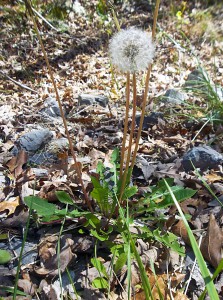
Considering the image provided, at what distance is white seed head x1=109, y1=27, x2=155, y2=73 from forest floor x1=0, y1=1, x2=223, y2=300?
548mm

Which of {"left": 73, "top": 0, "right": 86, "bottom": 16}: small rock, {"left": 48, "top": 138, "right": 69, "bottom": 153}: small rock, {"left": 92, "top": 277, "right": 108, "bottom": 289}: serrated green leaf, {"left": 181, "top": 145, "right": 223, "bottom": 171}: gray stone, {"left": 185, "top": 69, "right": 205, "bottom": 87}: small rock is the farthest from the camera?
{"left": 73, "top": 0, "right": 86, "bottom": 16}: small rock

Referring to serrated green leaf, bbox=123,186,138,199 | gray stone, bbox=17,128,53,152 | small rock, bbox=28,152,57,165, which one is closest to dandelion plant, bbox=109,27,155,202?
serrated green leaf, bbox=123,186,138,199

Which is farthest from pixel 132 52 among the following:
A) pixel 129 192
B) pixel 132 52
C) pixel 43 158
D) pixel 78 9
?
pixel 78 9

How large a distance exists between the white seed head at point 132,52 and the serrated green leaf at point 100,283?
967 millimetres

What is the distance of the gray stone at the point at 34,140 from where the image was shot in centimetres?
309

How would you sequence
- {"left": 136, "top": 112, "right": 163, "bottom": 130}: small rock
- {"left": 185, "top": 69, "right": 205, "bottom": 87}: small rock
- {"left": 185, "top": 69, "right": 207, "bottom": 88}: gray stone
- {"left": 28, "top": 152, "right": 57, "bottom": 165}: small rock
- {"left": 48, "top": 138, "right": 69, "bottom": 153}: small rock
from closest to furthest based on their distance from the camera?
{"left": 28, "top": 152, "right": 57, "bottom": 165}: small rock
{"left": 48, "top": 138, "right": 69, "bottom": 153}: small rock
{"left": 136, "top": 112, "right": 163, "bottom": 130}: small rock
{"left": 185, "top": 69, "right": 207, "bottom": 88}: gray stone
{"left": 185, "top": 69, "right": 205, "bottom": 87}: small rock

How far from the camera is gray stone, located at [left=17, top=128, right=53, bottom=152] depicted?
10.2 ft

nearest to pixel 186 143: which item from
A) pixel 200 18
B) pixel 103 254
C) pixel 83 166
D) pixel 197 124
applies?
pixel 197 124

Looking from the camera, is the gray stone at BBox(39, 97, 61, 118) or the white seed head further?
the gray stone at BBox(39, 97, 61, 118)

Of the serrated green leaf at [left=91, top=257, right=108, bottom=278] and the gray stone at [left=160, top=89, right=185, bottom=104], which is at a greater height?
the gray stone at [left=160, top=89, right=185, bottom=104]

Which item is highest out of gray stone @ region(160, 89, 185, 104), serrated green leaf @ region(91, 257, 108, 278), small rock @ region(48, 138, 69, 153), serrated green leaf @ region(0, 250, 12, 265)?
gray stone @ region(160, 89, 185, 104)

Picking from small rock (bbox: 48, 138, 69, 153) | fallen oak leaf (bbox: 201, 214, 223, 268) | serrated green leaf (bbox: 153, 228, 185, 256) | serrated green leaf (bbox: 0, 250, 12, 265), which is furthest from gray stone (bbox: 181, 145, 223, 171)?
serrated green leaf (bbox: 0, 250, 12, 265)

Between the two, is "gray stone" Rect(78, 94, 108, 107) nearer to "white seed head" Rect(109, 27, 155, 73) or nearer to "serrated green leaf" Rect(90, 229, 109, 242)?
"serrated green leaf" Rect(90, 229, 109, 242)

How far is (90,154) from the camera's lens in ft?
9.65
